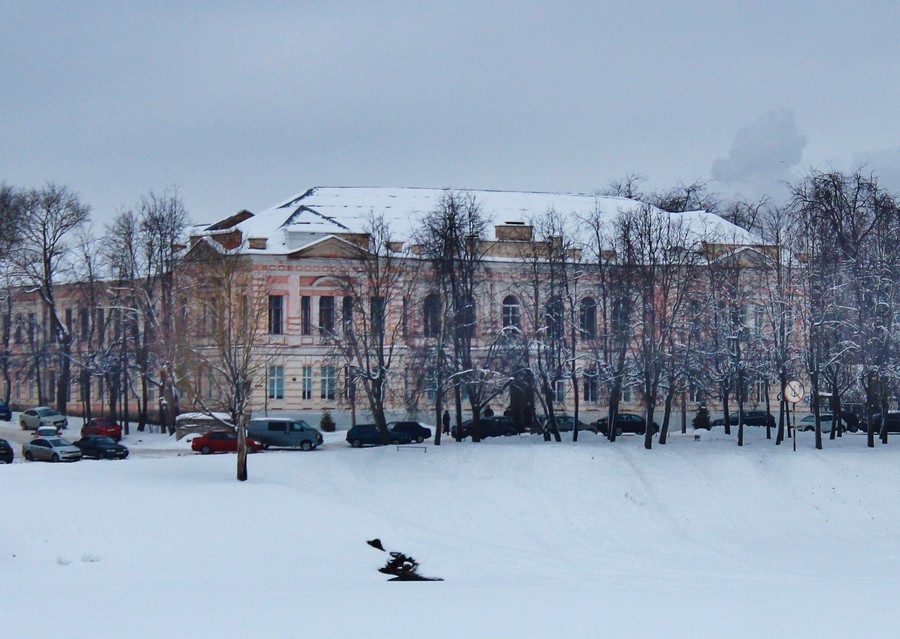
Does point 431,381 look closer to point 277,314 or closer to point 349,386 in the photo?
point 349,386

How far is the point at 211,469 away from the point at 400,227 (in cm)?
2541

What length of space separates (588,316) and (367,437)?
12.1m

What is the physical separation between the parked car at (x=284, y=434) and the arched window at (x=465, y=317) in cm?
793

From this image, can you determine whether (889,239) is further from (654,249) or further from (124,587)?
(124,587)

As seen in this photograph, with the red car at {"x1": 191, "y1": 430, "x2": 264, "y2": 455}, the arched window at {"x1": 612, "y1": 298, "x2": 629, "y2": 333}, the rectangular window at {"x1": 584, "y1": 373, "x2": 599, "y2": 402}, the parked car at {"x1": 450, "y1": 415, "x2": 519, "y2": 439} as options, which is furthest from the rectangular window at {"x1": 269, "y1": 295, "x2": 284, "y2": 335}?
the arched window at {"x1": 612, "y1": 298, "x2": 629, "y2": 333}

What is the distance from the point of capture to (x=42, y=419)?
62875 millimetres

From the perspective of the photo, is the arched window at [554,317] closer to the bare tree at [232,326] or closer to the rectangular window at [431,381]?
the rectangular window at [431,381]

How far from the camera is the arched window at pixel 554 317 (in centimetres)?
5075

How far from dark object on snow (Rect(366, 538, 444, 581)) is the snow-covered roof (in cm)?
2897

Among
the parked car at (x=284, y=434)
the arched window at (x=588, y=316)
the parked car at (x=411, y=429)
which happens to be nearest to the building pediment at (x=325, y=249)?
the parked car at (x=411, y=429)

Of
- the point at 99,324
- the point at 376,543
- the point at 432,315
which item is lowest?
the point at 376,543

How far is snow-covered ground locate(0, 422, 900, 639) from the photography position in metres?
21.7

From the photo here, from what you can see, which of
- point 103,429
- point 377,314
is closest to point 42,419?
point 103,429

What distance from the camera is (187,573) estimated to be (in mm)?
29000
